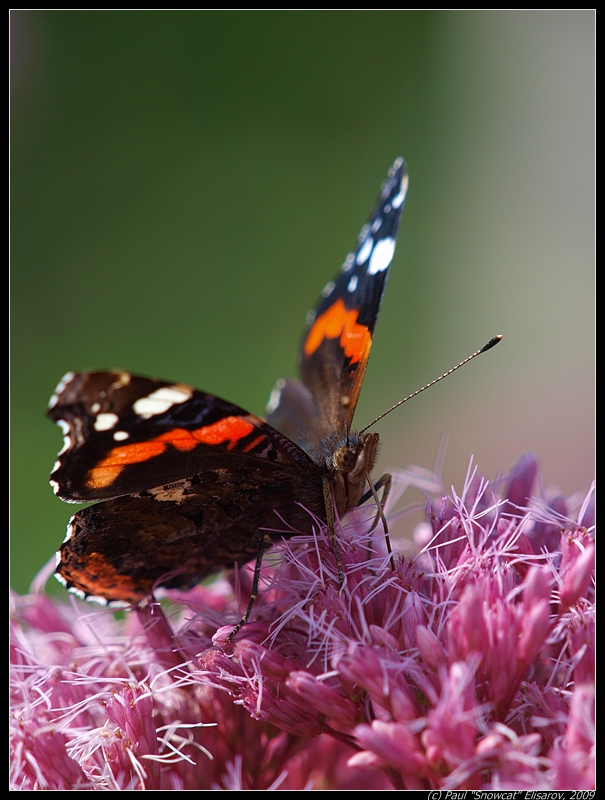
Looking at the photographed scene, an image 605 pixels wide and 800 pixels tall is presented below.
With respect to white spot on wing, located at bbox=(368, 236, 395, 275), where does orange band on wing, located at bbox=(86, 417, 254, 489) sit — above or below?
below

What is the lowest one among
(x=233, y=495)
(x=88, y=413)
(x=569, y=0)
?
(x=233, y=495)

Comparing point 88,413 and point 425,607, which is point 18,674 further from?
point 425,607

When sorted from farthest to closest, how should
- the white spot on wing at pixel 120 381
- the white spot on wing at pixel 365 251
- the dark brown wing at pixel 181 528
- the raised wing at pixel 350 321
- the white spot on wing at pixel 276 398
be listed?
the white spot on wing at pixel 276 398 < the white spot on wing at pixel 365 251 < the raised wing at pixel 350 321 < the dark brown wing at pixel 181 528 < the white spot on wing at pixel 120 381

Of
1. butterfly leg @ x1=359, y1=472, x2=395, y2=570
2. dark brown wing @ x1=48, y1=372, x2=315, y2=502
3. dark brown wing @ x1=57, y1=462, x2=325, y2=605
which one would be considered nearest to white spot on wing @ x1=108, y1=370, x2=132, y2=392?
dark brown wing @ x1=48, y1=372, x2=315, y2=502

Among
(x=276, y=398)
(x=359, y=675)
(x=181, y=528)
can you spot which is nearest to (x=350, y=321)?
(x=276, y=398)

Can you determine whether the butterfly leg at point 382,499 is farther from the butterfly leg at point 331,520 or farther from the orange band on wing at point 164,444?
the orange band on wing at point 164,444

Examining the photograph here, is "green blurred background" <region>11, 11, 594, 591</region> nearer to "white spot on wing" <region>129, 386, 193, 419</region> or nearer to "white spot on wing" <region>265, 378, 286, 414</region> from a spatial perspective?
"white spot on wing" <region>265, 378, 286, 414</region>

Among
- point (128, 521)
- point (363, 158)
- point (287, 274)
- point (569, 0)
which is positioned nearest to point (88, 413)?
point (128, 521)

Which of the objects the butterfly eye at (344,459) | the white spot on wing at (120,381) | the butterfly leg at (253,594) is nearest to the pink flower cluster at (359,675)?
the butterfly leg at (253,594)
